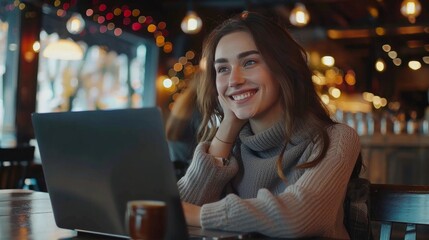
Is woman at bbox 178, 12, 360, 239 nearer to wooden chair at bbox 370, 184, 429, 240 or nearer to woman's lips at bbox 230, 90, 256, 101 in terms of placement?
woman's lips at bbox 230, 90, 256, 101

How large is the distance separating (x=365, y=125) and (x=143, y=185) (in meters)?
5.67

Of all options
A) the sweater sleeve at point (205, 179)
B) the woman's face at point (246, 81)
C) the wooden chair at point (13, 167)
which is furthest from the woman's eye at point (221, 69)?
the wooden chair at point (13, 167)

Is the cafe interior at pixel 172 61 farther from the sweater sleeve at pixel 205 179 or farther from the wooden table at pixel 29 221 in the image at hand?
the wooden table at pixel 29 221

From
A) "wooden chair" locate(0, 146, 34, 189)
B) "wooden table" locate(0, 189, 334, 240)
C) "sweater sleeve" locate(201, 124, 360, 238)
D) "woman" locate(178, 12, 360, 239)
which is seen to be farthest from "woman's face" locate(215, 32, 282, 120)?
"wooden chair" locate(0, 146, 34, 189)

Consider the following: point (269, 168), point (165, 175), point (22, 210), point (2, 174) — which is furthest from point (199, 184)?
point (2, 174)

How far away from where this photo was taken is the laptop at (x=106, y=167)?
3.66ft

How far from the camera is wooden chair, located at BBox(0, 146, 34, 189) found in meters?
2.98

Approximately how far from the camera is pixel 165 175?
111 cm

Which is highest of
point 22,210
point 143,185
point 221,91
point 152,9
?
point 152,9

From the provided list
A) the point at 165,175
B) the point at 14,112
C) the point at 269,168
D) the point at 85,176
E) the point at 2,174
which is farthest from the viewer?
the point at 14,112

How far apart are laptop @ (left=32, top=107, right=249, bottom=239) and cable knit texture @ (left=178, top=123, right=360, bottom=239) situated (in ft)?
0.22

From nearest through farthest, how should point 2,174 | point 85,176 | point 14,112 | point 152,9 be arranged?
point 85,176, point 2,174, point 14,112, point 152,9

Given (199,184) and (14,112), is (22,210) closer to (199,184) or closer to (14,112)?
(199,184)

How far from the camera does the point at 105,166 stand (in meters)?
1.20
